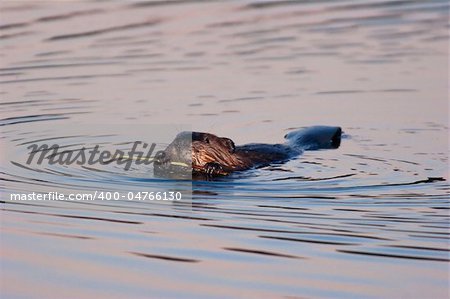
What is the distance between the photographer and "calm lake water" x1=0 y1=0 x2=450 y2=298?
232 inches

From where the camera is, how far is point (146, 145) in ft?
31.6

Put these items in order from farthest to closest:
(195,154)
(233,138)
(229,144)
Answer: (233,138) < (229,144) < (195,154)

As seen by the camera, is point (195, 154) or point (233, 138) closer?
point (195, 154)

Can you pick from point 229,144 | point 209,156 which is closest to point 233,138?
point 229,144

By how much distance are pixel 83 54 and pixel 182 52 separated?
118 centimetres

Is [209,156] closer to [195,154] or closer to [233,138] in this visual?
[195,154]

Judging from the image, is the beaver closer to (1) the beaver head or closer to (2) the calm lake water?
(1) the beaver head

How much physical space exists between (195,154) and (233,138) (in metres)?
1.53

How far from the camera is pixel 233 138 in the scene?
33.1 ft

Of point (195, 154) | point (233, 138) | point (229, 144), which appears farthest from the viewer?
point (233, 138)

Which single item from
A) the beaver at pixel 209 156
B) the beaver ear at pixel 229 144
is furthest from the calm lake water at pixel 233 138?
the beaver ear at pixel 229 144

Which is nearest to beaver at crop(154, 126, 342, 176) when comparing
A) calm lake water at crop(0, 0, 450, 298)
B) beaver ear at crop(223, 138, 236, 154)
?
beaver ear at crop(223, 138, 236, 154)

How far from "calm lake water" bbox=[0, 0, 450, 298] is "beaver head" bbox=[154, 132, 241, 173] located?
0.21 metres

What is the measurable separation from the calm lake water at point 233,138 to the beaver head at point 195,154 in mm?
207
